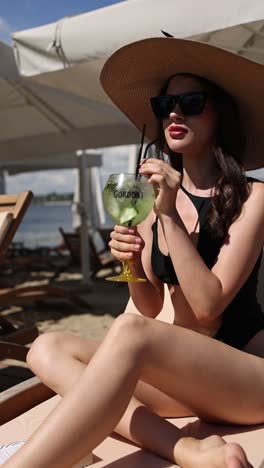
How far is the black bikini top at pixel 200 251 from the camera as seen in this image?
A: 72.9 inches

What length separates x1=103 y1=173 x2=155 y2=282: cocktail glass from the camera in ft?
5.55

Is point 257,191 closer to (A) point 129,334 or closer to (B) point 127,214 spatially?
(B) point 127,214

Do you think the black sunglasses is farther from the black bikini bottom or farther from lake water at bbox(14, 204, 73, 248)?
lake water at bbox(14, 204, 73, 248)

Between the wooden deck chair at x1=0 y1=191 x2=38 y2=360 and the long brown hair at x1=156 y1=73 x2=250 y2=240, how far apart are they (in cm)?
197

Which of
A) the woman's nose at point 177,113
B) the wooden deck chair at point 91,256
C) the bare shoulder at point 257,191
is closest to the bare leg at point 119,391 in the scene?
the bare shoulder at point 257,191

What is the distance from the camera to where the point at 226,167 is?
75.2 inches

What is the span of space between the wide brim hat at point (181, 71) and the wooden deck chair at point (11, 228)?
179 cm

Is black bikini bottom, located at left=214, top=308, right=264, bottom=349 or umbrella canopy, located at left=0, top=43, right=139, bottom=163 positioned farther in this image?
umbrella canopy, located at left=0, top=43, right=139, bottom=163

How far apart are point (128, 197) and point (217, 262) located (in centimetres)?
36

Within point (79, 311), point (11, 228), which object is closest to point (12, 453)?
point (11, 228)

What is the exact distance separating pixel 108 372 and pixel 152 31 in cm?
254

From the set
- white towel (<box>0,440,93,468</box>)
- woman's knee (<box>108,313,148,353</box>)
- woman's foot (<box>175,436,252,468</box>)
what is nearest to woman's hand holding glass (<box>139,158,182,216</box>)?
woman's knee (<box>108,313,148,353</box>)

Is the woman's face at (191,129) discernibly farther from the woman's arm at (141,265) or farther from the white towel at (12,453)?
the white towel at (12,453)

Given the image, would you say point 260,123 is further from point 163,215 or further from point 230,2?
point 230,2
